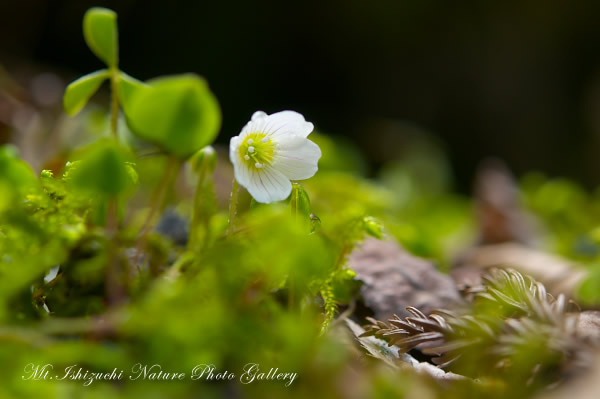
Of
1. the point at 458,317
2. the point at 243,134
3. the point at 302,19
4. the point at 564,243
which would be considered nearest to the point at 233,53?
the point at 302,19

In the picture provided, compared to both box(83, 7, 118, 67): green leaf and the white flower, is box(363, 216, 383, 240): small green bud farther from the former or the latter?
box(83, 7, 118, 67): green leaf

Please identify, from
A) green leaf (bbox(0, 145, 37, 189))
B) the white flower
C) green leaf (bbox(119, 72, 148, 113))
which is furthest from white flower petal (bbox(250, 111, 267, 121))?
green leaf (bbox(0, 145, 37, 189))

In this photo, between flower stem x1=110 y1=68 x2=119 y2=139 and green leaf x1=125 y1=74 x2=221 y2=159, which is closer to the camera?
green leaf x1=125 y1=74 x2=221 y2=159

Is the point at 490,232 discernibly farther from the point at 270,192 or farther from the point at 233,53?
the point at 233,53

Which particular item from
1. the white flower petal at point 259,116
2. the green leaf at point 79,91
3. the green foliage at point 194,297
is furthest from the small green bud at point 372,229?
the green leaf at point 79,91

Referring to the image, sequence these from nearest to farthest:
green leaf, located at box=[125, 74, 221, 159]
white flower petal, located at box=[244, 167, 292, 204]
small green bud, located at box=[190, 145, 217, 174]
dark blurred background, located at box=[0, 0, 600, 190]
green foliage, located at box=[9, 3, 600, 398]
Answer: green foliage, located at box=[9, 3, 600, 398]
green leaf, located at box=[125, 74, 221, 159]
white flower petal, located at box=[244, 167, 292, 204]
small green bud, located at box=[190, 145, 217, 174]
dark blurred background, located at box=[0, 0, 600, 190]

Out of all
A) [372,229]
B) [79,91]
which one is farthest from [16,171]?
[372,229]

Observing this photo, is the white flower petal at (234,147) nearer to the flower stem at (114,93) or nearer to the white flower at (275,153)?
the white flower at (275,153)
